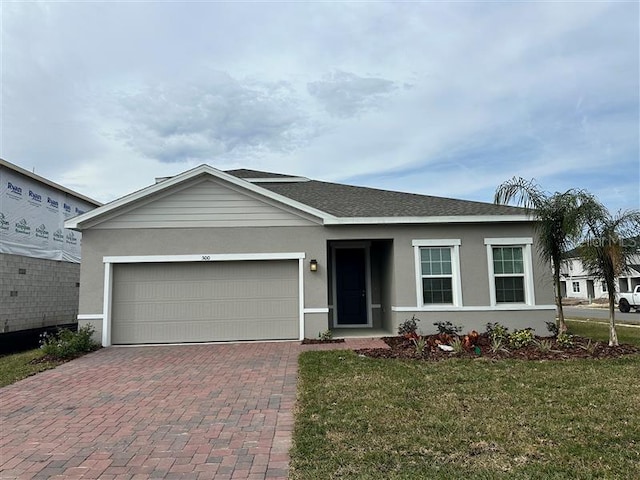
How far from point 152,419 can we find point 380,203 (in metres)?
9.05

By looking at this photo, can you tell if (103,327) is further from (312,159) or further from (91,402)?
(312,159)

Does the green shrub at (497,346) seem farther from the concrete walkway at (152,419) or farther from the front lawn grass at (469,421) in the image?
the concrete walkway at (152,419)

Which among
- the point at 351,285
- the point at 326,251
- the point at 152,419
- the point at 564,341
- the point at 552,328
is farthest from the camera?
the point at 351,285

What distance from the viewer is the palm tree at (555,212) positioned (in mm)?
9688

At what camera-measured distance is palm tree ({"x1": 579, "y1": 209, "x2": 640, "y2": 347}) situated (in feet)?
30.7

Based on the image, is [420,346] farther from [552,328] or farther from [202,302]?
[202,302]

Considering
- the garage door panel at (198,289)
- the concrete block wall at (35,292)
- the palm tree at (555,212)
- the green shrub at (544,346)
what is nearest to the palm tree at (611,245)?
the palm tree at (555,212)

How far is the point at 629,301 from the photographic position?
90.9 feet

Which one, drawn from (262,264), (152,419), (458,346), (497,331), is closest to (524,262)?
(497,331)

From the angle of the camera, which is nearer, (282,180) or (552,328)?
(552,328)

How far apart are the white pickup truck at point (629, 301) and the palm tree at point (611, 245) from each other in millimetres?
21785

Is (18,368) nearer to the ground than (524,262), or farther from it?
nearer to the ground

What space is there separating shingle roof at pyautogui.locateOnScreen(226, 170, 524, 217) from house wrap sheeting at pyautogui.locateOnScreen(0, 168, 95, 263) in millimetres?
7222

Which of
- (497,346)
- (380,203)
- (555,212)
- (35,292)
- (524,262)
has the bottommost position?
(497,346)
